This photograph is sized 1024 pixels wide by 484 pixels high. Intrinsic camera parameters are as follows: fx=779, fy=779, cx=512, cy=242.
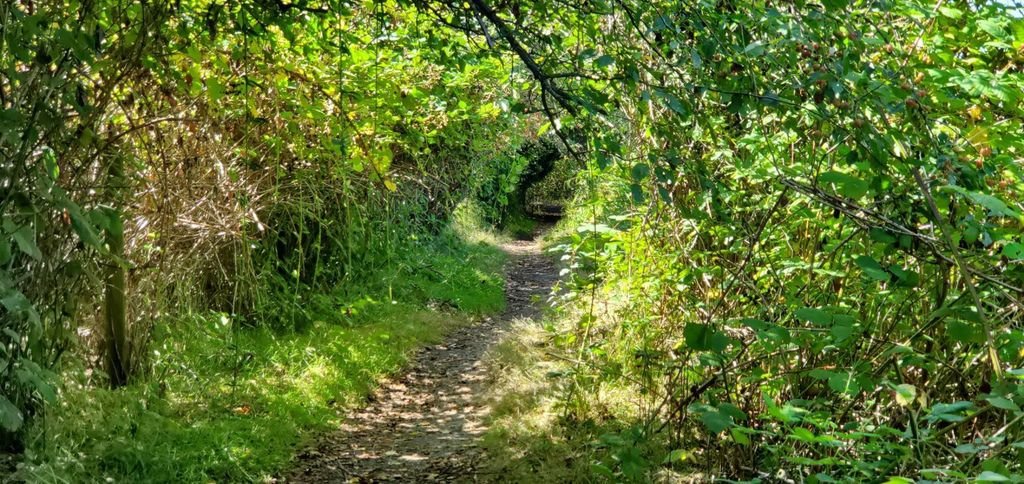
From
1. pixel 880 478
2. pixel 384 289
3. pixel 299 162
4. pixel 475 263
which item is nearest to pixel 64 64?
pixel 880 478

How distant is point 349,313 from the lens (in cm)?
866

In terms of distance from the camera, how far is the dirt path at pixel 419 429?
5.34 meters

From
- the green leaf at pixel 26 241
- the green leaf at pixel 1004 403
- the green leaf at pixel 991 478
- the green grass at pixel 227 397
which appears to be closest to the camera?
the green leaf at pixel 991 478

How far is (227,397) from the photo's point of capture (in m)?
5.78

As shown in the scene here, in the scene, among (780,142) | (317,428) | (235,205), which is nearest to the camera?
(780,142)

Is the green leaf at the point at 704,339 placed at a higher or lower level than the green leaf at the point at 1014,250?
lower

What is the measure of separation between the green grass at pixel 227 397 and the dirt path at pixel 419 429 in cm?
18

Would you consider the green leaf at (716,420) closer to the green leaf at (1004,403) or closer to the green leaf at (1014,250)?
the green leaf at (1004,403)

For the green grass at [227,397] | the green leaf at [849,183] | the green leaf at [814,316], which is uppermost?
the green leaf at [849,183]

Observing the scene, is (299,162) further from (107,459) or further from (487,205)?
(487,205)

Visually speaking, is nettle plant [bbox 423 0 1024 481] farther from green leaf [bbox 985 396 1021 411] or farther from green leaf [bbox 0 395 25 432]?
green leaf [bbox 0 395 25 432]

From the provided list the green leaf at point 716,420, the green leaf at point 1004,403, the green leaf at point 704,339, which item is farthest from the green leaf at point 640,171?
the green leaf at point 1004,403

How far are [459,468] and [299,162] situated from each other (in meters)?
3.90

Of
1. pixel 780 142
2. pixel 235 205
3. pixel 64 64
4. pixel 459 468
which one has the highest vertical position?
pixel 64 64
